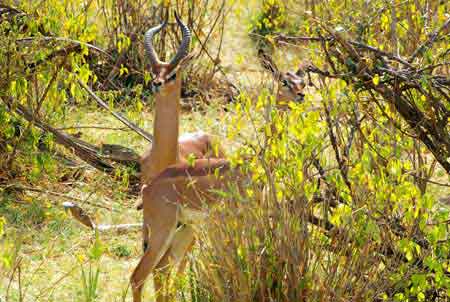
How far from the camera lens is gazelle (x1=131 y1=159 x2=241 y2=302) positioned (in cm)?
492

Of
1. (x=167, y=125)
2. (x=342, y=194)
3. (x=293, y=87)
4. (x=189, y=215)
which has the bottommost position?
(x=189, y=215)

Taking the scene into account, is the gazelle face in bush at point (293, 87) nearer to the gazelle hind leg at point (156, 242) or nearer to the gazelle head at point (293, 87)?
the gazelle head at point (293, 87)

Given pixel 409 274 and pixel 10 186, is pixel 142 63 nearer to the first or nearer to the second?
pixel 10 186

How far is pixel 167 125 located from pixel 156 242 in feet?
3.10

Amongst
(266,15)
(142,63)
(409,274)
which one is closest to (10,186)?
(142,63)

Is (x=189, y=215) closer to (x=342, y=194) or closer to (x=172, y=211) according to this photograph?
(x=172, y=211)

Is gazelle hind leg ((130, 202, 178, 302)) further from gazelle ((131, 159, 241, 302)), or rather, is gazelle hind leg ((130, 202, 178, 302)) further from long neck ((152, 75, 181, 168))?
long neck ((152, 75, 181, 168))

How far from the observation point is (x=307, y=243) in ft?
13.1

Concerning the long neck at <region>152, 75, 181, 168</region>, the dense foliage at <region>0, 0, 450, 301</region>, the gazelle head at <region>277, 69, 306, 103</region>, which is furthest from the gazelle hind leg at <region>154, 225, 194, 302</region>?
the gazelle head at <region>277, 69, 306, 103</region>

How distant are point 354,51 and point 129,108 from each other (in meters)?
4.17

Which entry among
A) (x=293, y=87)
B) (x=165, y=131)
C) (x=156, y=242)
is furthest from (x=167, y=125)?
(x=293, y=87)

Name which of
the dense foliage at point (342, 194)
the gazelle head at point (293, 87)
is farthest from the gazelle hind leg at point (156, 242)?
the gazelle head at point (293, 87)

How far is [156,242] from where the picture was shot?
4.95 m

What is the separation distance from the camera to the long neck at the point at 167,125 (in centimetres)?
561
